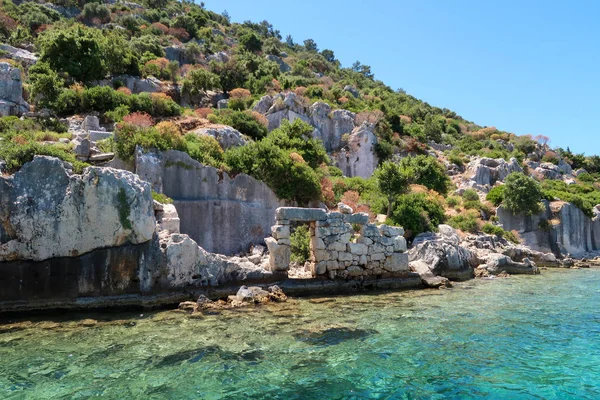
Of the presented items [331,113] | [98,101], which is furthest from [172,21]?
[98,101]

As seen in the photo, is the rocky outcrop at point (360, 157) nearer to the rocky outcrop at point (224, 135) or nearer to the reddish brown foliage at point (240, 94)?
the reddish brown foliage at point (240, 94)

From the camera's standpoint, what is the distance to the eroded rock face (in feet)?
31.5

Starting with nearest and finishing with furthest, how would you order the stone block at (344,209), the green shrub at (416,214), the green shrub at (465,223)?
the stone block at (344,209) → the green shrub at (416,214) → the green shrub at (465,223)

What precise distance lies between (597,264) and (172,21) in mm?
54066

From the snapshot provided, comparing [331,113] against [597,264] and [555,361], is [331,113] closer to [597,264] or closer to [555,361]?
[597,264]

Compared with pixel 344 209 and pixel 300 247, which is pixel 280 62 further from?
pixel 344 209

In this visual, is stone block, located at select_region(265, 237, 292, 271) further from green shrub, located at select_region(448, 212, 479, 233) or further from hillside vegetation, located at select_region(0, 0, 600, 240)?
green shrub, located at select_region(448, 212, 479, 233)

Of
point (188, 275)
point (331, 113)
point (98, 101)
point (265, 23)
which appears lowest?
point (188, 275)

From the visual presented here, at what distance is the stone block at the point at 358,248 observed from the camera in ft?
45.5

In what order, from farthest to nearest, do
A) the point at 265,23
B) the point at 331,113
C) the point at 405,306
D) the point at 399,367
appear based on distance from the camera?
1. the point at 265,23
2. the point at 331,113
3. the point at 405,306
4. the point at 399,367

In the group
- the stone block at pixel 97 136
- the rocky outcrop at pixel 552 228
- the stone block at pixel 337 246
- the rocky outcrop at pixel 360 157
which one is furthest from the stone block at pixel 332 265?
the rocky outcrop at pixel 360 157

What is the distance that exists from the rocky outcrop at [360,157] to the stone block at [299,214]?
20.3 meters

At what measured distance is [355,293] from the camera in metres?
13.2

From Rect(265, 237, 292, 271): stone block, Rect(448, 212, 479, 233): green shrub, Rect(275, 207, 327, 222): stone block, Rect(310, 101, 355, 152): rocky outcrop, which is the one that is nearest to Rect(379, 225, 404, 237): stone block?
Rect(275, 207, 327, 222): stone block
